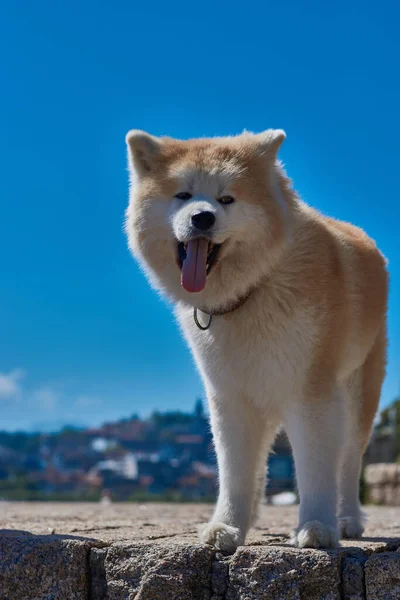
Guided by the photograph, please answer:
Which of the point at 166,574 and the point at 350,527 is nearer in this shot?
the point at 166,574

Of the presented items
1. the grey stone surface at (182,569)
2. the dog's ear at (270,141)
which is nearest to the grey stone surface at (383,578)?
the grey stone surface at (182,569)

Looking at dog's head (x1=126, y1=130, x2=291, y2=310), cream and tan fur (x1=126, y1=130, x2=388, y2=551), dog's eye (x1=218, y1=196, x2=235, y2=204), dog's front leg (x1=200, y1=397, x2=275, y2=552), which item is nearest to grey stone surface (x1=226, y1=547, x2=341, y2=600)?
cream and tan fur (x1=126, y1=130, x2=388, y2=551)

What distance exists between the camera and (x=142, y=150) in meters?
4.55

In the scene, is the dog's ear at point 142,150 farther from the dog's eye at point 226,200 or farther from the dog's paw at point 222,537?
the dog's paw at point 222,537

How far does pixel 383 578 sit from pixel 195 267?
172 cm

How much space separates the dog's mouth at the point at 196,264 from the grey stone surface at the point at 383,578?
1.55 meters

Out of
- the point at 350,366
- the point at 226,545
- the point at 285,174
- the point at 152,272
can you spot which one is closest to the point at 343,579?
the point at 226,545

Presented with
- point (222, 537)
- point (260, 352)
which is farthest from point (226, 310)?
point (222, 537)

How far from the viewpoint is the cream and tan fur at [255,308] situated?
163 inches

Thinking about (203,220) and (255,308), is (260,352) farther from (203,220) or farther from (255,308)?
(203,220)

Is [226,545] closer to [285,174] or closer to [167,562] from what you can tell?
[167,562]

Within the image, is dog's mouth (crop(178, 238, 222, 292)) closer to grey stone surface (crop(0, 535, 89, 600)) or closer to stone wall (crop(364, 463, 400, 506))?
grey stone surface (crop(0, 535, 89, 600))

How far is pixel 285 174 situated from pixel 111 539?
7.22 feet

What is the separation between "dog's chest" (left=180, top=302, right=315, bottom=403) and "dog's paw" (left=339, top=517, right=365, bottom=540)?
47.5 inches
